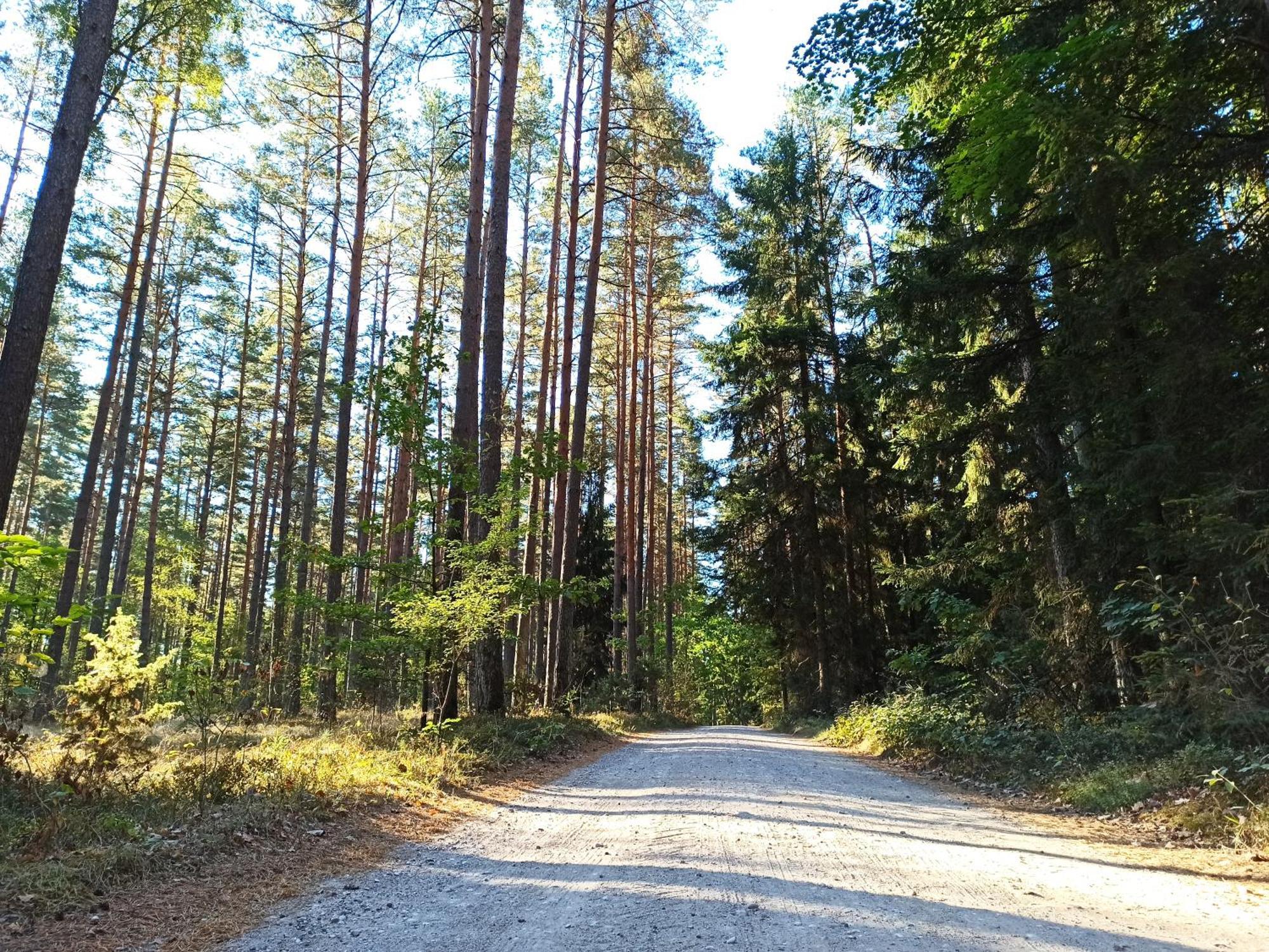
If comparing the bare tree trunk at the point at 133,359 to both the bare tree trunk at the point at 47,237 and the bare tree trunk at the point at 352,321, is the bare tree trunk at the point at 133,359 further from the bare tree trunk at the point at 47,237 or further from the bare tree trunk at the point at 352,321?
the bare tree trunk at the point at 47,237

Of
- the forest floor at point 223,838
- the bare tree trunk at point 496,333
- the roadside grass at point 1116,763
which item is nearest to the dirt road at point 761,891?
the forest floor at point 223,838

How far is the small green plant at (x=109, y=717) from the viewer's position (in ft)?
17.2

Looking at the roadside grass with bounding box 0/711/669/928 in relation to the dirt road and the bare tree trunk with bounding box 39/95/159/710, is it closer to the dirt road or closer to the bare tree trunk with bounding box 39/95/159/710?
the dirt road

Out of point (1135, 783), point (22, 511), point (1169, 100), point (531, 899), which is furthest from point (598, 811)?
point (22, 511)

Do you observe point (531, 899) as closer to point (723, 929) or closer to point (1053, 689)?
point (723, 929)

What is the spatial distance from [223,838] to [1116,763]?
24.6 ft

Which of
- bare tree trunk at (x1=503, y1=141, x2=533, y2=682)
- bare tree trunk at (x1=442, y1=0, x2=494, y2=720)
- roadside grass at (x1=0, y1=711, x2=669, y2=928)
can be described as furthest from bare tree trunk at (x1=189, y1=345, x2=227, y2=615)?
roadside grass at (x1=0, y1=711, x2=669, y2=928)

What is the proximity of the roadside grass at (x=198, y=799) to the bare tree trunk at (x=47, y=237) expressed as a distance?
2.23 metres

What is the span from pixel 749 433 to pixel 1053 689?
39.4 ft

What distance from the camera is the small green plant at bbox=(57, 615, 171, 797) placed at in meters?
5.25

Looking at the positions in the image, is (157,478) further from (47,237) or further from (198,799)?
(198,799)

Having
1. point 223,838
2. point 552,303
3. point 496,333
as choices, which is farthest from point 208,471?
point 223,838

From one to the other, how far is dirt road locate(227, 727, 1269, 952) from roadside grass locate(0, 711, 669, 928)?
954 mm

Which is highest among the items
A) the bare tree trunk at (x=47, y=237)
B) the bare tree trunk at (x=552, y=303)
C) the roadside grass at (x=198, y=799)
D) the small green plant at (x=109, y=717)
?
the bare tree trunk at (x=552, y=303)
